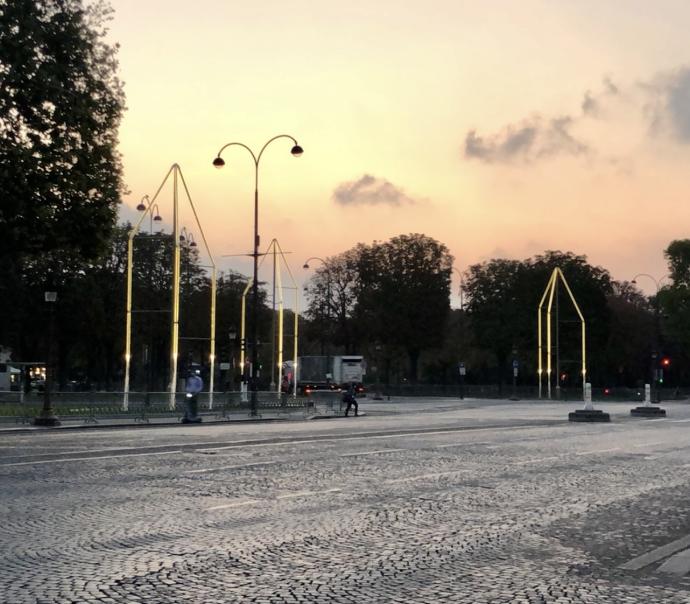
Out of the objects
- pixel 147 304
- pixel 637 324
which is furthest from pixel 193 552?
pixel 637 324

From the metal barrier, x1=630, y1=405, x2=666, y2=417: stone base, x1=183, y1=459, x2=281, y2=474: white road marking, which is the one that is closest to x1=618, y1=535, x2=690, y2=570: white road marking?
x1=183, y1=459, x2=281, y2=474: white road marking

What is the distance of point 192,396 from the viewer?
3105 cm

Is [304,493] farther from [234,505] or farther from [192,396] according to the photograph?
[192,396]

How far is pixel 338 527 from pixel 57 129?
24.4m

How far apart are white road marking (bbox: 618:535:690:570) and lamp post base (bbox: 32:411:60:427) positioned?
2321cm

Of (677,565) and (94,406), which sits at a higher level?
(94,406)

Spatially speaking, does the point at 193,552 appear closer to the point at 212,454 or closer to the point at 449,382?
the point at 212,454

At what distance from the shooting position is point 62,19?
3081 cm

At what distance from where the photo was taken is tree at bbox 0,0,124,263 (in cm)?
2930

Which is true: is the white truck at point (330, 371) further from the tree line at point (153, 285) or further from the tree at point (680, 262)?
the tree at point (680, 262)

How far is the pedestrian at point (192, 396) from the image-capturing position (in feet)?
99.1

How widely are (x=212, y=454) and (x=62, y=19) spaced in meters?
19.5

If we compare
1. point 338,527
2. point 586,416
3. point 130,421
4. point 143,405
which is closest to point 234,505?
point 338,527

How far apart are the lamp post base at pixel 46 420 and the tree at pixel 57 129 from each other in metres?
5.73
